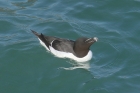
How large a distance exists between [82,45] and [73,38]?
175 centimetres

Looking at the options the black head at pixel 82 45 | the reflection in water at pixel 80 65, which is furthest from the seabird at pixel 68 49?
the reflection in water at pixel 80 65

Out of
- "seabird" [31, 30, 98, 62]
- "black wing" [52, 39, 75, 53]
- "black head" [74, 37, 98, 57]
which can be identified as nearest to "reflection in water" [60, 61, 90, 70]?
"seabird" [31, 30, 98, 62]

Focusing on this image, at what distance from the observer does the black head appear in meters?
11.9

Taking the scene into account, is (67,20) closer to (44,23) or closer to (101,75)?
(44,23)

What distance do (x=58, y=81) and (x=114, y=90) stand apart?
1.59 m

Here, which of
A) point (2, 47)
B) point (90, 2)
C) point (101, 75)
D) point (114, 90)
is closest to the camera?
point (114, 90)

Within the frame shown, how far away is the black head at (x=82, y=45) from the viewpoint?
469 inches

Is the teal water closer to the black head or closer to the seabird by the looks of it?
the seabird

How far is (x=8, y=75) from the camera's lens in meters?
11.6

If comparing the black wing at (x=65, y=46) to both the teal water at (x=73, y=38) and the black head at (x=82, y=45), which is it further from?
the teal water at (x=73, y=38)

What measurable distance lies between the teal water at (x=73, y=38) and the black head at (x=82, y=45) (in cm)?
36

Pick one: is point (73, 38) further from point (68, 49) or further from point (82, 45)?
point (82, 45)

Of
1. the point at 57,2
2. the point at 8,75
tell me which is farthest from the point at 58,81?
the point at 57,2

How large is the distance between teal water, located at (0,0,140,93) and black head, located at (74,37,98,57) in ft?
1.20
